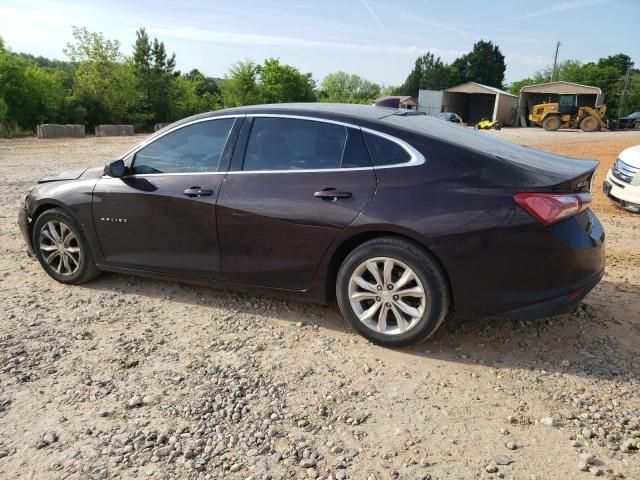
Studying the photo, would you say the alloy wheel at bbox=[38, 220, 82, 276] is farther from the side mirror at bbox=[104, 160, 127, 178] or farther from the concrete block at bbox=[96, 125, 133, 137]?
the concrete block at bbox=[96, 125, 133, 137]

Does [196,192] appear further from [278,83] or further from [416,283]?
[278,83]

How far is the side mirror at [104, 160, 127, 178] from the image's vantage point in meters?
4.16

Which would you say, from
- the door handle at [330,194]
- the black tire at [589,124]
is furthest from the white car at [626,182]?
the black tire at [589,124]

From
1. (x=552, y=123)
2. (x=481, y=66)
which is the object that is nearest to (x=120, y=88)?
(x=552, y=123)

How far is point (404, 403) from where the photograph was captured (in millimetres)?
2895

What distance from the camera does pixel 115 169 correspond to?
164 inches

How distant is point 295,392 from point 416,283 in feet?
3.49

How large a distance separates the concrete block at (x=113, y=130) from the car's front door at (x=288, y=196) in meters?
25.6

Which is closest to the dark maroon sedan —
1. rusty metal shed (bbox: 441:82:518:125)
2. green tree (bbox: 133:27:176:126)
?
green tree (bbox: 133:27:176:126)

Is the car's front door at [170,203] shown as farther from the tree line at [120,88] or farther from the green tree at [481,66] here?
the green tree at [481,66]

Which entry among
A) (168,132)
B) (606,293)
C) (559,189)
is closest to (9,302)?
(168,132)

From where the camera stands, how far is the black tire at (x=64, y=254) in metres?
4.54

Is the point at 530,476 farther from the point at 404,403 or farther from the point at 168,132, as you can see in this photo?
the point at 168,132

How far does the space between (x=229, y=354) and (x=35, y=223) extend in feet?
8.59
